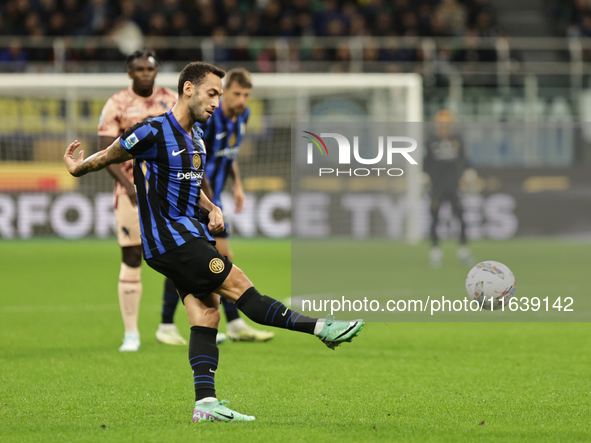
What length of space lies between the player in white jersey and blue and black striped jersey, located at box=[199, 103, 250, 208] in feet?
1.57

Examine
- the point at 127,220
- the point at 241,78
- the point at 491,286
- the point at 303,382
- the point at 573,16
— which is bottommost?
the point at 303,382

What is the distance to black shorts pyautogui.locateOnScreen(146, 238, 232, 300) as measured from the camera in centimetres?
427

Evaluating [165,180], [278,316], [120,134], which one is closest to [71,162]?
[165,180]

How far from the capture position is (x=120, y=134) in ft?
21.7

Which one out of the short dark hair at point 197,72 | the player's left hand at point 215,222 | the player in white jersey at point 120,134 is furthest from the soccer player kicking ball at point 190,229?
the player in white jersey at point 120,134

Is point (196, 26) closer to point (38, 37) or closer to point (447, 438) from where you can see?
point (38, 37)

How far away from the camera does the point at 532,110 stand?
18000 millimetres

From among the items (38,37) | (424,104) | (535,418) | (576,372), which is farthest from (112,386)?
(38,37)

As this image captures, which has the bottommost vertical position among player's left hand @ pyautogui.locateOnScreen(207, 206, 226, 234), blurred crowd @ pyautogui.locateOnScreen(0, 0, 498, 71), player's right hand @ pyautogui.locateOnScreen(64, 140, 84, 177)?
player's left hand @ pyautogui.locateOnScreen(207, 206, 226, 234)

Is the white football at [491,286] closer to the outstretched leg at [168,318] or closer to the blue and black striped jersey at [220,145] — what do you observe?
the blue and black striped jersey at [220,145]

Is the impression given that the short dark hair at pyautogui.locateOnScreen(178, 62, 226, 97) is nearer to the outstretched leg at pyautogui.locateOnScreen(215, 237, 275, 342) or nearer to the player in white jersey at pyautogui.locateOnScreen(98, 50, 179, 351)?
the player in white jersey at pyautogui.locateOnScreen(98, 50, 179, 351)

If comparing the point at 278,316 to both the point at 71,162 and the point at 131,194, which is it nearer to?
the point at 71,162

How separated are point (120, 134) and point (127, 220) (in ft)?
2.25

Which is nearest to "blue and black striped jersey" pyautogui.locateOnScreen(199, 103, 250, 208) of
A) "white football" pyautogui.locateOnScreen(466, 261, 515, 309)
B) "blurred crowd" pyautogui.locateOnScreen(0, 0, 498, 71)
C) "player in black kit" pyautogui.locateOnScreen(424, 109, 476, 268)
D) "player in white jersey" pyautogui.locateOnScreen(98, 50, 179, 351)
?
"player in white jersey" pyautogui.locateOnScreen(98, 50, 179, 351)
